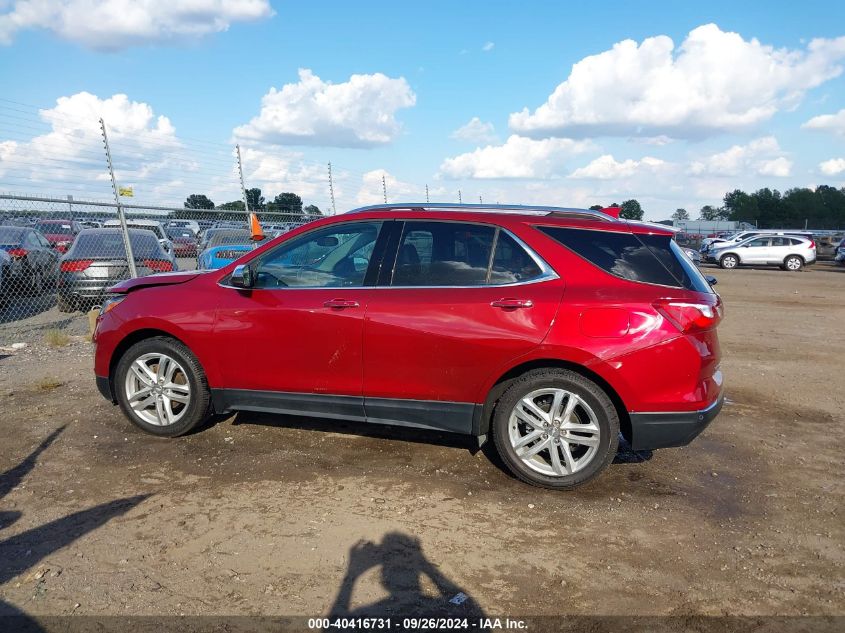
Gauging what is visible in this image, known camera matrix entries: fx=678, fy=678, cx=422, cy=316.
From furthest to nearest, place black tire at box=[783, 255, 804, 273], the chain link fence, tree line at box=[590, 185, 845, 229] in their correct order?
tree line at box=[590, 185, 845, 229] → black tire at box=[783, 255, 804, 273] → the chain link fence

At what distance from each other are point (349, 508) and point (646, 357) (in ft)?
6.54

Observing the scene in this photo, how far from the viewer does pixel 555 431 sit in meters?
4.27

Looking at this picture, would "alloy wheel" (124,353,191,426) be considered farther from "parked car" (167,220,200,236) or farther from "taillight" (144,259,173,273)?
"parked car" (167,220,200,236)

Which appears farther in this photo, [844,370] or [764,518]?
[844,370]

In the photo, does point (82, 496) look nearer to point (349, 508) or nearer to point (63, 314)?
point (349, 508)

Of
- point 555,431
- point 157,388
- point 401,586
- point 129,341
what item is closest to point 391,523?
point 401,586

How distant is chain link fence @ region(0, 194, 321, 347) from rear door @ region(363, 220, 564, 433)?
5.90 metres

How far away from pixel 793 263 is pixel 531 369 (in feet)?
92.8

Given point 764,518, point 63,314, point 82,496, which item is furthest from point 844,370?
point 63,314

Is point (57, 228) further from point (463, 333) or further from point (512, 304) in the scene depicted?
point (512, 304)

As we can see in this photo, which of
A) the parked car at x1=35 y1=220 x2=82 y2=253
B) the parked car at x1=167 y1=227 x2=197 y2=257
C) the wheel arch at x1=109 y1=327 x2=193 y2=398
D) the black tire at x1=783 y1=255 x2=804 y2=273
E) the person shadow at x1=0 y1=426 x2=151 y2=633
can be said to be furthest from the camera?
the black tire at x1=783 y1=255 x2=804 y2=273

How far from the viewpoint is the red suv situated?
4.14 m

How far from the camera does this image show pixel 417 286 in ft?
14.9

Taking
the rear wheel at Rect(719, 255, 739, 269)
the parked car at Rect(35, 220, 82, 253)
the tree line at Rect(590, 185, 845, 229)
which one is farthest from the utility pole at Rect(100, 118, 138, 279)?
the tree line at Rect(590, 185, 845, 229)
